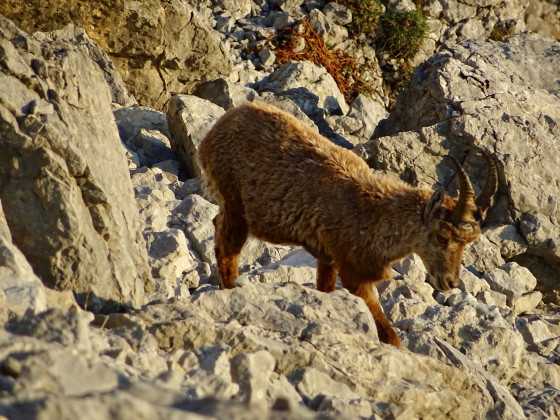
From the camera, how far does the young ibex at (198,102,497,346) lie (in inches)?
325

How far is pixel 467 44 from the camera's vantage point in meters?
14.7

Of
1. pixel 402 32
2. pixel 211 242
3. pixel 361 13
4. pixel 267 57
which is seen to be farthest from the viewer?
pixel 402 32

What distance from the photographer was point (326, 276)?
8.91m

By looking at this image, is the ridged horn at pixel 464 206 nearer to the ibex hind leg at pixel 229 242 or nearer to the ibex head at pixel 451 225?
the ibex head at pixel 451 225

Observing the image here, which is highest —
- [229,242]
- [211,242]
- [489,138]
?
[489,138]

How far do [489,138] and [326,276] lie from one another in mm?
5115

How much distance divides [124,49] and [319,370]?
32.1 ft

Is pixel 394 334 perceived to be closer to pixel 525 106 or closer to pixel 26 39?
pixel 26 39

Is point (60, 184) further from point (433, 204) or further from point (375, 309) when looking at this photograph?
Answer: point (433, 204)

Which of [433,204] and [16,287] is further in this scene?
[433,204]

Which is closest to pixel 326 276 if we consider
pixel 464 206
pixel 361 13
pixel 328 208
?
pixel 328 208

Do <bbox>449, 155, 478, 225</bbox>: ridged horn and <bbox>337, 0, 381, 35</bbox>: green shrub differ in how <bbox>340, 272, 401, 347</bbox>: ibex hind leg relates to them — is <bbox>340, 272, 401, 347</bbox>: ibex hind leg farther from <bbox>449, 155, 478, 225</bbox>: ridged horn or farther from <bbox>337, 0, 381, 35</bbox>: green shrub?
<bbox>337, 0, 381, 35</bbox>: green shrub

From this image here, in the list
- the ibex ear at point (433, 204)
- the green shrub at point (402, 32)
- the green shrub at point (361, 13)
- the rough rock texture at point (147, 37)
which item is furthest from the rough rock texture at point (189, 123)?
the green shrub at point (402, 32)

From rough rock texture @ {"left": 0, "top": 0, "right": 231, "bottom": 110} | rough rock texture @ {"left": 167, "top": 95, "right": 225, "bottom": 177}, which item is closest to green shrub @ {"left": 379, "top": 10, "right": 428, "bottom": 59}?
rough rock texture @ {"left": 0, "top": 0, "right": 231, "bottom": 110}
